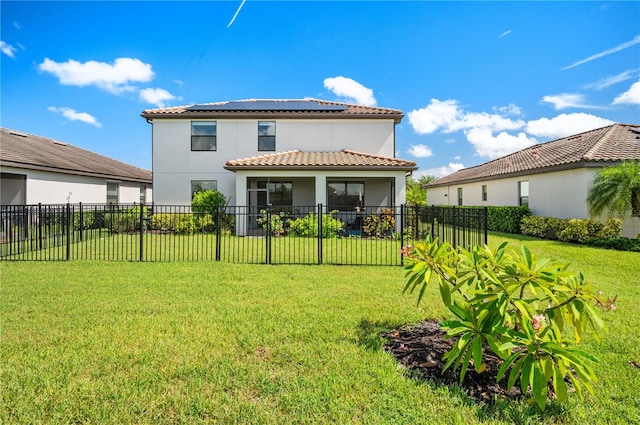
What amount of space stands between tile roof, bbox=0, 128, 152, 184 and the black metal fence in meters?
2.68

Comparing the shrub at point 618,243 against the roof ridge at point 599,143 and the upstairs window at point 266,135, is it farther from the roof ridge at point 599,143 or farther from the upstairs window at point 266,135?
the upstairs window at point 266,135

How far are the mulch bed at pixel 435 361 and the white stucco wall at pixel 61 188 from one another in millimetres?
18134

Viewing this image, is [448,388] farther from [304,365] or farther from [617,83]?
[617,83]

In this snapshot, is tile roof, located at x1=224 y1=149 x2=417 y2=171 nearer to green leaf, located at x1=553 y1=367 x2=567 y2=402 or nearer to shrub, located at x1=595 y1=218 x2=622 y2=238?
shrub, located at x1=595 y1=218 x2=622 y2=238

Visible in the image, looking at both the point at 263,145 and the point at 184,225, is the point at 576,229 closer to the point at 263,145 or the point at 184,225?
the point at 263,145

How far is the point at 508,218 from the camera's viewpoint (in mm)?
16375

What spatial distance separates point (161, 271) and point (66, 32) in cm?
952

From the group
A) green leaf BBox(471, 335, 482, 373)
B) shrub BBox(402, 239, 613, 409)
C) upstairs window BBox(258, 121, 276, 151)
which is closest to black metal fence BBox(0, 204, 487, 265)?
upstairs window BBox(258, 121, 276, 151)

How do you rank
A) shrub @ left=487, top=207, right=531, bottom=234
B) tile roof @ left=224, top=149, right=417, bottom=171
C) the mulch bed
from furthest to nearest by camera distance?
shrub @ left=487, top=207, right=531, bottom=234, tile roof @ left=224, top=149, right=417, bottom=171, the mulch bed

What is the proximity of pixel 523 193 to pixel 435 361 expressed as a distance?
17373mm

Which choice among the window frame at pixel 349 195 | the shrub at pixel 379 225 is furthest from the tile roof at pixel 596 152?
the window frame at pixel 349 195

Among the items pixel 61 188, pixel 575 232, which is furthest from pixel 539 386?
pixel 61 188

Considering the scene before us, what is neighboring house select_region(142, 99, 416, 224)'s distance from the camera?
674 inches

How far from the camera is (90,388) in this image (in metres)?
2.82
